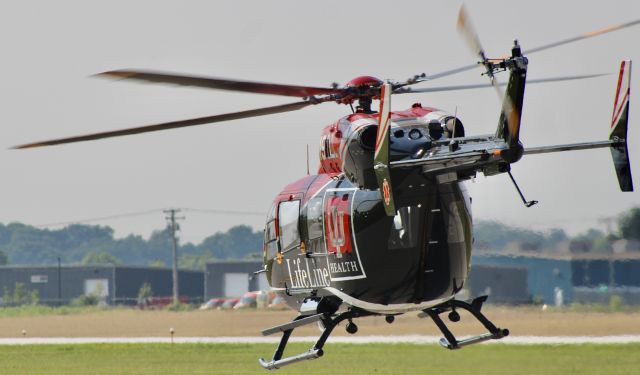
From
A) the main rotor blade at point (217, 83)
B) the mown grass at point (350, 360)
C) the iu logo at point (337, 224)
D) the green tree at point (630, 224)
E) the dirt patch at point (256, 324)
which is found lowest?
the mown grass at point (350, 360)

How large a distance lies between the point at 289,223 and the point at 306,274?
1.07 m

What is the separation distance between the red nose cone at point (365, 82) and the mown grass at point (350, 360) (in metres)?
9.82

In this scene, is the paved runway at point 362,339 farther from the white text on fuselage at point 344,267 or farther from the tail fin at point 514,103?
the tail fin at point 514,103

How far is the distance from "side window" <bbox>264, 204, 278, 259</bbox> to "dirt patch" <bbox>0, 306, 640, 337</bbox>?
688 inches

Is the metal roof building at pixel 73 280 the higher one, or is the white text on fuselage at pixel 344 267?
the metal roof building at pixel 73 280

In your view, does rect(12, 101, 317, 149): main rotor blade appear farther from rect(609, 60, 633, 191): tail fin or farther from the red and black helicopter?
rect(609, 60, 633, 191): tail fin

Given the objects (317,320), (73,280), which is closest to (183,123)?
(317,320)

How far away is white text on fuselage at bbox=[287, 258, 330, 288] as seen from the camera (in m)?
21.4

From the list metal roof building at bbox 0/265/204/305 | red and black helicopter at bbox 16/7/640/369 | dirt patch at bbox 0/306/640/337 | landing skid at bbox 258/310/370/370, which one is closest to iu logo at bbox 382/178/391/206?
red and black helicopter at bbox 16/7/640/369

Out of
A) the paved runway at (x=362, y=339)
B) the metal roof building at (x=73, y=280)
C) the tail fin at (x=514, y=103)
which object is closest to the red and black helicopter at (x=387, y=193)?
the tail fin at (x=514, y=103)

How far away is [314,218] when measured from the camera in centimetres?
2148

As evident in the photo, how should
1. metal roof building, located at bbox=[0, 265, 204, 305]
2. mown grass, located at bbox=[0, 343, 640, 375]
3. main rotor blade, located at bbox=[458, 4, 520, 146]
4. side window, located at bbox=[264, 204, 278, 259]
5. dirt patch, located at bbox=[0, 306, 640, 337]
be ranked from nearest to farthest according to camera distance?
main rotor blade, located at bbox=[458, 4, 520, 146] → side window, located at bbox=[264, 204, 278, 259] → mown grass, located at bbox=[0, 343, 640, 375] → dirt patch, located at bbox=[0, 306, 640, 337] → metal roof building, located at bbox=[0, 265, 204, 305]

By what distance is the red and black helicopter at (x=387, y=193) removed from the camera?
1778cm

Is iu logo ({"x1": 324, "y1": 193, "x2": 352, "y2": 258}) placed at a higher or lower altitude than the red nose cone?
lower
